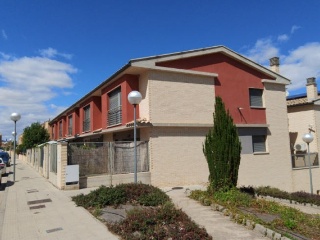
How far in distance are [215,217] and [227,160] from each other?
10.2 feet

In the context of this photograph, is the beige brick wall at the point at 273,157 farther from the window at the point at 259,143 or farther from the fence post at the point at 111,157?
the fence post at the point at 111,157

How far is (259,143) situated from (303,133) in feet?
19.7

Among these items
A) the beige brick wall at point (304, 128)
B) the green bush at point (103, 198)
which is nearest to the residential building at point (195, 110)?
the beige brick wall at point (304, 128)

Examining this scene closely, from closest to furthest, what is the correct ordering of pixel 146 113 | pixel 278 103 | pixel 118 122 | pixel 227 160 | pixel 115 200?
1. pixel 115 200
2. pixel 227 160
3. pixel 146 113
4. pixel 118 122
5. pixel 278 103

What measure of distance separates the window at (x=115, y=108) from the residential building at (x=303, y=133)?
1165 cm

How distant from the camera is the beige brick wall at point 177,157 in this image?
14.5 m

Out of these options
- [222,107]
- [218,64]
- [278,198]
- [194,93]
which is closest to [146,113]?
[194,93]

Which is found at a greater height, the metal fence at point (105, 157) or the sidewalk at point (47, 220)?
A: the metal fence at point (105, 157)

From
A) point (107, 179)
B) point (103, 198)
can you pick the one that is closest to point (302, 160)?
point (107, 179)

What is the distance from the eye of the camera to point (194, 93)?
53.3 ft

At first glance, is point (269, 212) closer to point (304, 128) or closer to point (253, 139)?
point (253, 139)

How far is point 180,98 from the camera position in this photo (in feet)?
51.5

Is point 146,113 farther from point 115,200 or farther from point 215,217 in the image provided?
point 215,217

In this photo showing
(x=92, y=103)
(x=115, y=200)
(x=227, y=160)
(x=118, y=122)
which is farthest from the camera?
(x=92, y=103)
